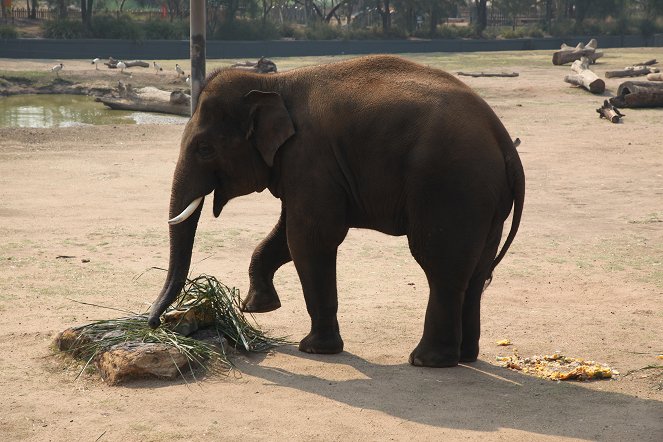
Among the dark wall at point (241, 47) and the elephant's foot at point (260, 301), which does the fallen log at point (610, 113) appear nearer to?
the elephant's foot at point (260, 301)

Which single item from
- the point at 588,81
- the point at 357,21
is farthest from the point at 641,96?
the point at 357,21

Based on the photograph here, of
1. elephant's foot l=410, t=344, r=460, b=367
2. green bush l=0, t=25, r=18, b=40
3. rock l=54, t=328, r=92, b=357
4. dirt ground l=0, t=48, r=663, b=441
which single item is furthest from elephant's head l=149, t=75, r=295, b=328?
green bush l=0, t=25, r=18, b=40

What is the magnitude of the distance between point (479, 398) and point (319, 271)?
4.42 ft

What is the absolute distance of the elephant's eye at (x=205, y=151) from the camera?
6828mm

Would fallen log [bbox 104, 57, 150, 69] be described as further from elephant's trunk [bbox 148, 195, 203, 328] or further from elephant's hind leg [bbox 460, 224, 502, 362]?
elephant's hind leg [bbox 460, 224, 502, 362]

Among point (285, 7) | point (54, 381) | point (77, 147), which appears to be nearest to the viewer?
point (54, 381)

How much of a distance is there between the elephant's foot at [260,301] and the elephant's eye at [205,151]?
1.17 meters

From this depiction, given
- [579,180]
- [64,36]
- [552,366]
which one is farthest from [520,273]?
[64,36]

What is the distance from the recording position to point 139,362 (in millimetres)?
6184

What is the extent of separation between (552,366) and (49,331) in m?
3.35

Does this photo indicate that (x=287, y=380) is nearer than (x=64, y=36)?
Yes

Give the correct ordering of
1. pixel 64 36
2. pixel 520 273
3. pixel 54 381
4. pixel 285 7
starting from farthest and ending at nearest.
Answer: pixel 285 7
pixel 64 36
pixel 520 273
pixel 54 381

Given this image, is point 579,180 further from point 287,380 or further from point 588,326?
point 287,380

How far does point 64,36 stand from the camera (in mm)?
45219
